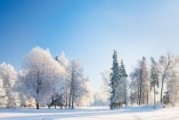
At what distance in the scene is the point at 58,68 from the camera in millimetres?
69875

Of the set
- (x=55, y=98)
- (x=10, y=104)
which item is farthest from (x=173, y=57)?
(x=10, y=104)

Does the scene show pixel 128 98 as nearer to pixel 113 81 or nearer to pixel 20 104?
pixel 113 81

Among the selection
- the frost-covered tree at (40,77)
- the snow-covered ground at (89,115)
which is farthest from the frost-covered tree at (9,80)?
the snow-covered ground at (89,115)

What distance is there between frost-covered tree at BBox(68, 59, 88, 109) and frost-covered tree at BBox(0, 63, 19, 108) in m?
19.3

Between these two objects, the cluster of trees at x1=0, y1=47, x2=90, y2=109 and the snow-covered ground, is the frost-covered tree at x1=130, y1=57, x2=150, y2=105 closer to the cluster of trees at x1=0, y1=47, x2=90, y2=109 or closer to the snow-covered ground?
the cluster of trees at x1=0, y1=47, x2=90, y2=109

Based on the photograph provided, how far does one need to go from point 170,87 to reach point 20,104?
41.6 metres

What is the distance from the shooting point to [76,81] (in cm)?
7444

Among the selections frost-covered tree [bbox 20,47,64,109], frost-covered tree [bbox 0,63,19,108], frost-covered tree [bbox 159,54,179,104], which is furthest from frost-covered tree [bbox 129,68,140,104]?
frost-covered tree [bbox 0,63,19,108]

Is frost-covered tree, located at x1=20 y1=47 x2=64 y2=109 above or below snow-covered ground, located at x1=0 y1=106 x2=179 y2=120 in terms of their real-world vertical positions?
above

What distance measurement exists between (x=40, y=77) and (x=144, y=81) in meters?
33.1

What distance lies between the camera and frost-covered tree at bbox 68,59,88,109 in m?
74.4

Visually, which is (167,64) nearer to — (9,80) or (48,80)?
(48,80)

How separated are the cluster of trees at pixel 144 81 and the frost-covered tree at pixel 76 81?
8.57 meters

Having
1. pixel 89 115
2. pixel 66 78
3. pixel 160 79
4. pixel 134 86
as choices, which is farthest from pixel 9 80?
pixel 89 115
